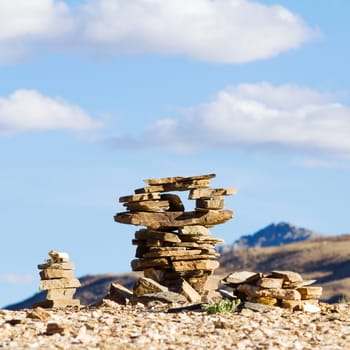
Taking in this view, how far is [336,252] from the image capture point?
250 feet

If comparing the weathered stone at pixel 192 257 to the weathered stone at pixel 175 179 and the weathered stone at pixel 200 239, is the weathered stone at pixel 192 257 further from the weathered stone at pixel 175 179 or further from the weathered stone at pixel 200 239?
the weathered stone at pixel 175 179

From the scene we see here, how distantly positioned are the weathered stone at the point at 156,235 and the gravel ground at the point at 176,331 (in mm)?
6494

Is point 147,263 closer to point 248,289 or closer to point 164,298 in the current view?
point 164,298

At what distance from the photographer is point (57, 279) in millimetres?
22609

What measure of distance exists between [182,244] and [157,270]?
0.86 meters

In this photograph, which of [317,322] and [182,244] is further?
[182,244]

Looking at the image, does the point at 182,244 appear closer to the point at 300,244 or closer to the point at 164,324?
the point at 164,324

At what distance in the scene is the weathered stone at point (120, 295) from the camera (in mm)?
20481

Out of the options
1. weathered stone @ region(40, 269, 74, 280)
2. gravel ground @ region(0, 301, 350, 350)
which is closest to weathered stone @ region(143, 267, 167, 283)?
weathered stone @ region(40, 269, 74, 280)

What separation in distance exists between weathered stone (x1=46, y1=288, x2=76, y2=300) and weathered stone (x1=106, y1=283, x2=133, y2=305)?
174 centimetres

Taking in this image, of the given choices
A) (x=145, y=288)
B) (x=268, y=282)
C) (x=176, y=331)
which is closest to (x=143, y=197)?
(x=145, y=288)

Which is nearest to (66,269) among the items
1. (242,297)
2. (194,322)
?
(242,297)

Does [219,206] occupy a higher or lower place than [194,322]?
higher

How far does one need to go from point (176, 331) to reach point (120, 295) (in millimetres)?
7976
